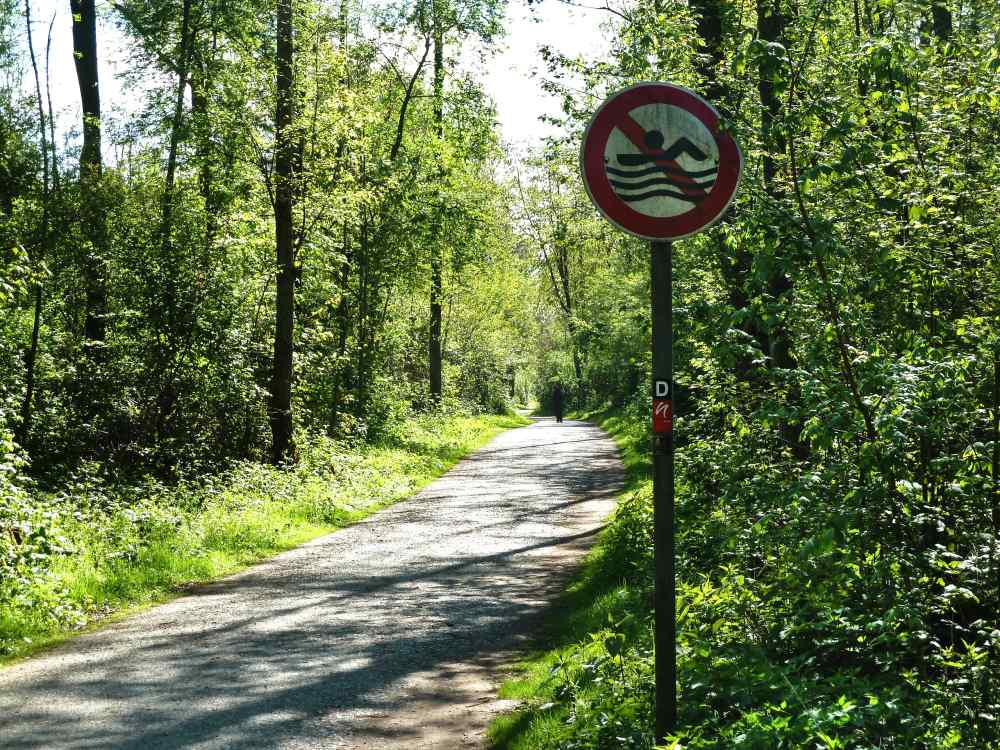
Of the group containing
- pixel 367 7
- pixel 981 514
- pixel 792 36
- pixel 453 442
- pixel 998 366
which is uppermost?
pixel 367 7

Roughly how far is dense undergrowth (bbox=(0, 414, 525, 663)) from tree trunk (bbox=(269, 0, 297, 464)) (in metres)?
0.92

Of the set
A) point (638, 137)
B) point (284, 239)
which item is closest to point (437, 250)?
point (284, 239)

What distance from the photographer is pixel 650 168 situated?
438 centimetres

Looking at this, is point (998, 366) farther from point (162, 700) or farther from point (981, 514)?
point (162, 700)

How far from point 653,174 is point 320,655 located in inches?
197

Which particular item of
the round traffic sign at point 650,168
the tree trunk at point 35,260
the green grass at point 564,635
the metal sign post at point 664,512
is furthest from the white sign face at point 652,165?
the tree trunk at point 35,260

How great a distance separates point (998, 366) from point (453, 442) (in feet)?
81.5

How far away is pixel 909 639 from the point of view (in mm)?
4184

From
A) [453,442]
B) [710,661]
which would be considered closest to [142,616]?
[710,661]

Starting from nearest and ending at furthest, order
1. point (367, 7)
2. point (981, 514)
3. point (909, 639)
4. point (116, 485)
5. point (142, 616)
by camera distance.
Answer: point (909, 639) → point (981, 514) → point (142, 616) → point (116, 485) → point (367, 7)

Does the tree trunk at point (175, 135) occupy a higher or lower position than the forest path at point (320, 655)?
higher

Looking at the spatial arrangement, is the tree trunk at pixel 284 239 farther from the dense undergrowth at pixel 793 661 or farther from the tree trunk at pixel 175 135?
the dense undergrowth at pixel 793 661

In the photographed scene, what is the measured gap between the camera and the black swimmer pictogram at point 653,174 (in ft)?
14.4

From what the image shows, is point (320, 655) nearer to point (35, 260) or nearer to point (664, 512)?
point (664, 512)
